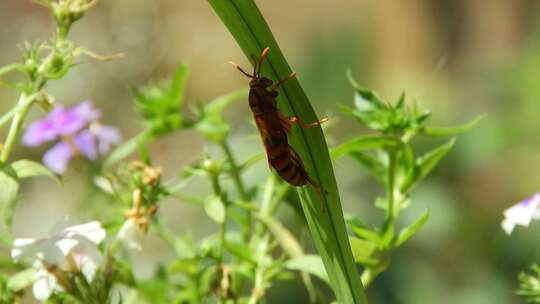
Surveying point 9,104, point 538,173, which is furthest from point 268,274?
point 9,104

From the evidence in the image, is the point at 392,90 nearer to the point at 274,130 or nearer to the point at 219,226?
the point at 219,226

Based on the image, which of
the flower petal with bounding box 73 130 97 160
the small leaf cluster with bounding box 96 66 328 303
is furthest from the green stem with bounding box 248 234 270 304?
the flower petal with bounding box 73 130 97 160

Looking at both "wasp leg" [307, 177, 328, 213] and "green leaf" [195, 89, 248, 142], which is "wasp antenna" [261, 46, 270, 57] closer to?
"wasp leg" [307, 177, 328, 213]

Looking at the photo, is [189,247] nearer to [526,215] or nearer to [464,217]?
[526,215]

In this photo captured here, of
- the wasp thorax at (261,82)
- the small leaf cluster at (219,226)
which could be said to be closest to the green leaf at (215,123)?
the small leaf cluster at (219,226)

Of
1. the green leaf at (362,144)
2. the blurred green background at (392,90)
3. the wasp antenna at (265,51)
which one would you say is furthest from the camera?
the blurred green background at (392,90)

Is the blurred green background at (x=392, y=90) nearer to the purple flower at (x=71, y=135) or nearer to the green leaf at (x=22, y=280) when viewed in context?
the purple flower at (x=71, y=135)
